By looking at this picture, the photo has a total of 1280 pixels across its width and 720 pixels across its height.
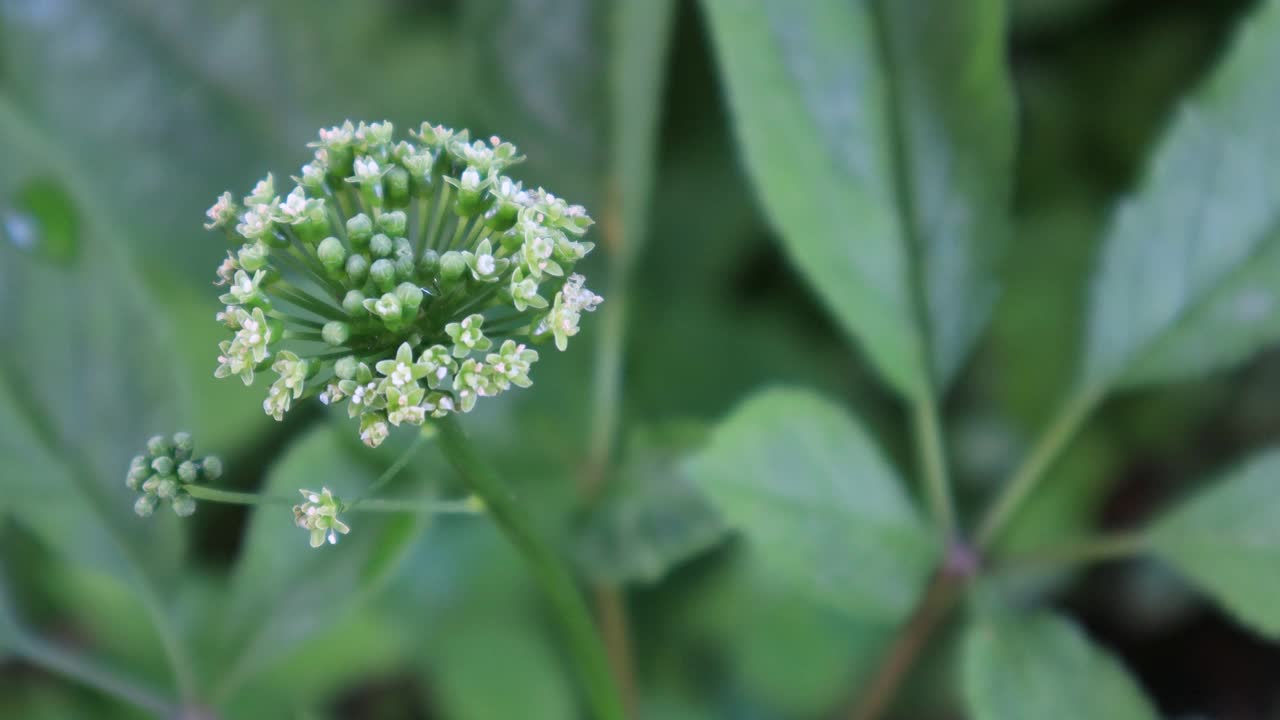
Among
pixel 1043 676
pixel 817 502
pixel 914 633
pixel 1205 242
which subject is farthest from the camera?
pixel 914 633

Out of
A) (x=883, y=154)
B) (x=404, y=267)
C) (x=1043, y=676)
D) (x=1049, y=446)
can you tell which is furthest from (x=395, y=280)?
(x=1049, y=446)

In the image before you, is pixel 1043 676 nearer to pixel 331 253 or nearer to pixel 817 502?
pixel 817 502

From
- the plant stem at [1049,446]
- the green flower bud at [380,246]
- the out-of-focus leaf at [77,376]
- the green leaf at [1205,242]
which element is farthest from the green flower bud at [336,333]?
the green leaf at [1205,242]

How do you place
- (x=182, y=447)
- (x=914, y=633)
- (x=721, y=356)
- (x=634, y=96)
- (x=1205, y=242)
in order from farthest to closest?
(x=721, y=356) < (x=634, y=96) < (x=914, y=633) < (x=1205, y=242) < (x=182, y=447)

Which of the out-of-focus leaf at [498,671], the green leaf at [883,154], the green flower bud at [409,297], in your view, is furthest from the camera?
the out-of-focus leaf at [498,671]

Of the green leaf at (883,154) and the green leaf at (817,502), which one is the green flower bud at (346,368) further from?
the green leaf at (883,154)

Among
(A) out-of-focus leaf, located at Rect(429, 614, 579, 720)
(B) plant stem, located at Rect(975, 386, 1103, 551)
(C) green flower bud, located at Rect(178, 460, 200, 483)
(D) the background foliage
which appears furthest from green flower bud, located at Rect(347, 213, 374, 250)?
(A) out-of-focus leaf, located at Rect(429, 614, 579, 720)
